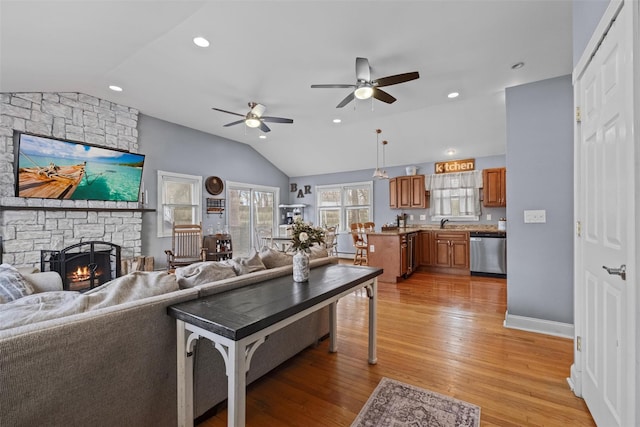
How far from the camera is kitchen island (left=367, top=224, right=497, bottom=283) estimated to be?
508cm

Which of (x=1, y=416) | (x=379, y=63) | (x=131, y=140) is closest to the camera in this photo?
(x=1, y=416)

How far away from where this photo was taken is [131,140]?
188 inches

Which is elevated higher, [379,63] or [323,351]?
[379,63]

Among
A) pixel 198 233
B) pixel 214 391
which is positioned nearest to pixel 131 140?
pixel 198 233

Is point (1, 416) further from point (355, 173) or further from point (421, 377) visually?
point (355, 173)

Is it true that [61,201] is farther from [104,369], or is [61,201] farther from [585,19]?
[585,19]

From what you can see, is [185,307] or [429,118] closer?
[185,307]

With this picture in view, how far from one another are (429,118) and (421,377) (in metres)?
4.64

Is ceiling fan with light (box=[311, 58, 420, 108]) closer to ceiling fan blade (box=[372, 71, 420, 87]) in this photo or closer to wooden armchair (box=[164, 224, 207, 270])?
ceiling fan blade (box=[372, 71, 420, 87])

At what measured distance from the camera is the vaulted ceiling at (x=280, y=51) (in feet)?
7.71

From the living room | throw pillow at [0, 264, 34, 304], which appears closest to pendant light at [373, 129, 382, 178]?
the living room

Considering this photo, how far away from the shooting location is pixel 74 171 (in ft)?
13.5

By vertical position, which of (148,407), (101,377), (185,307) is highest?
(185,307)

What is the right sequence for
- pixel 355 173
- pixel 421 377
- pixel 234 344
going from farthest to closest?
1. pixel 355 173
2. pixel 421 377
3. pixel 234 344
